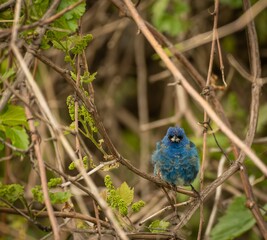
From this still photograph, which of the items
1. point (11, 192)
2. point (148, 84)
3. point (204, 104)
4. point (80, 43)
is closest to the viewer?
point (204, 104)

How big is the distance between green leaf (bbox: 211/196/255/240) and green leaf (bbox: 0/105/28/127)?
178cm

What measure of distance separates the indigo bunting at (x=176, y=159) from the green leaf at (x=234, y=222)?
0.38 m

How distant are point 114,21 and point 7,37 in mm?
3713

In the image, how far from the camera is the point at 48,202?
230 centimetres

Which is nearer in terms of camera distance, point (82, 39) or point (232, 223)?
point (82, 39)

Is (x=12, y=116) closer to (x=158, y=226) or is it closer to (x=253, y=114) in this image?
(x=158, y=226)

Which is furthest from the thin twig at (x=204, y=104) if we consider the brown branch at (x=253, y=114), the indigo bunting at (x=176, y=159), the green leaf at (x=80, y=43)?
the indigo bunting at (x=176, y=159)

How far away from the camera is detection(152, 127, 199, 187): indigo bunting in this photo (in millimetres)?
4145

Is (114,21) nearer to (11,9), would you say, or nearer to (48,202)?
(11,9)

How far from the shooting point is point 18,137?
2.79 m

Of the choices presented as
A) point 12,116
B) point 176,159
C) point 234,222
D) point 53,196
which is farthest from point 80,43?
point 234,222

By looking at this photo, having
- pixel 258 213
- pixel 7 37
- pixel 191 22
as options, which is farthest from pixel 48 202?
pixel 191 22

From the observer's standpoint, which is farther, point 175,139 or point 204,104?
point 175,139

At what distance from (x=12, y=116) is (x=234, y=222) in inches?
77.3
